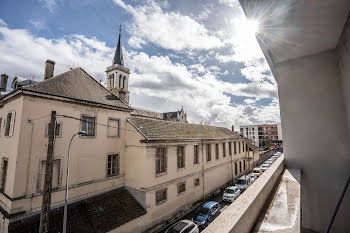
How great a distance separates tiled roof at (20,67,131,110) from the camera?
9305 mm

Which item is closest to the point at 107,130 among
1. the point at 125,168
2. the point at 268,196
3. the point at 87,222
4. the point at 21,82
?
the point at 125,168

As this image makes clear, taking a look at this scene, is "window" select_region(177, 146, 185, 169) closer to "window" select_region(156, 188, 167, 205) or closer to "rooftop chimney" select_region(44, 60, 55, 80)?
"window" select_region(156, 188, 167, 205)

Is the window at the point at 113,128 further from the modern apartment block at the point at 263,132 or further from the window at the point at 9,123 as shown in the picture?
the modern apartment block at the point at 263,132

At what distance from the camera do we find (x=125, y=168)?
12531mm

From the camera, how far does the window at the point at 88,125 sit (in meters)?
10.5

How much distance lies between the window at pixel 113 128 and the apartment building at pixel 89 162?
74 mm

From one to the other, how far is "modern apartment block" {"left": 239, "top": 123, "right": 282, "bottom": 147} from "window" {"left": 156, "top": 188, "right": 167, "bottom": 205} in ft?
223

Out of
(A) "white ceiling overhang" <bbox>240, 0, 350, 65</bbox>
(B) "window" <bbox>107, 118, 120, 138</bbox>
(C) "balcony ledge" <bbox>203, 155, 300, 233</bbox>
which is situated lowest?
(C) "balcony ledge" <bbox>203, 155, 300, 233</bbox>

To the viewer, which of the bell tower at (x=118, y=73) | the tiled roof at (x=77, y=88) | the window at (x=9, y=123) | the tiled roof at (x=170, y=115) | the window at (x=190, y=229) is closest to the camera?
the window at (x=9, y=123)

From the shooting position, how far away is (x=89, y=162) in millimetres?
10461

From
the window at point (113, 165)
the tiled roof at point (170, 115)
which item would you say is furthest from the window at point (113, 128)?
the tiled roof at point (170, 115)

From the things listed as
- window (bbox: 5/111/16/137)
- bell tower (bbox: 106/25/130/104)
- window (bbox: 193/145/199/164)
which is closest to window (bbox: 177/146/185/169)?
window (bbox: 193/145/199/164)

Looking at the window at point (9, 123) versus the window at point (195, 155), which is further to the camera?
the window at point (195, 155)

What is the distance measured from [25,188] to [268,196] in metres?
10.4
